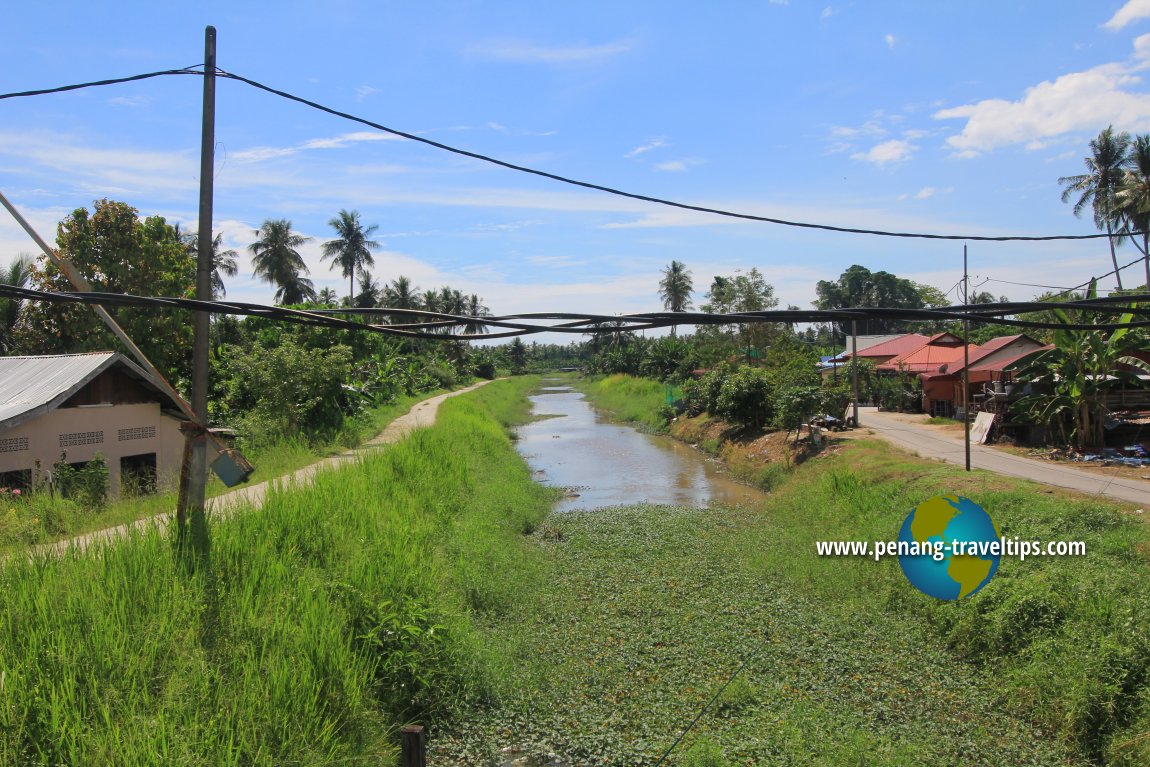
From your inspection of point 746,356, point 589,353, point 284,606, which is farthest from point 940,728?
point 589,353

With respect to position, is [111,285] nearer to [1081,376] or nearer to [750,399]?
[750,399]

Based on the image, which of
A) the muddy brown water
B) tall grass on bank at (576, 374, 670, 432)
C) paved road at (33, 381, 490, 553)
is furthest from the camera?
tall grass on bank at (576, 374, 670, 432)

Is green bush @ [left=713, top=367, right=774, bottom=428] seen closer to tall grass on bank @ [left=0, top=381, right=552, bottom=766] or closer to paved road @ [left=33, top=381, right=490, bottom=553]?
paved road @ [left=33, top=381, right=490, bottom=553]

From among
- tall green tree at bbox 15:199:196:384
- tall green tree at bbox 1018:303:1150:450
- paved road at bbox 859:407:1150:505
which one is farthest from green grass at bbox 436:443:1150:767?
tall green tree at bbox 15:199:196:384

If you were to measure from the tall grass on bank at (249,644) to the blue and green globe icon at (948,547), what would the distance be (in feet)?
17.6

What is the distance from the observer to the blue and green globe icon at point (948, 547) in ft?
28.2

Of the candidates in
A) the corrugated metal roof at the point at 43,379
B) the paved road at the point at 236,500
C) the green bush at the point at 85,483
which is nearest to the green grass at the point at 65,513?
the paved road at the point at 236,500

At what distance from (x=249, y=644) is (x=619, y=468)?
18.8 m

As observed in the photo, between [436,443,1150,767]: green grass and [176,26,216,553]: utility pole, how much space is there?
116 inches

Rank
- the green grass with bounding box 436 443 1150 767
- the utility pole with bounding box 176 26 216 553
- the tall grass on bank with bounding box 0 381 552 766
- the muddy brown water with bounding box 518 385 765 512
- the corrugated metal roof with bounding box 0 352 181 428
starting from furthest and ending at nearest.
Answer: the muddy brown water with bounding box 518 385 765 512 < the corrugated metal roof with bounding box 0 352 181 428 < the green grass with bounding box 436 443 1150 767 < the utility pole with bounding box 176 26 216 553 < the tall grass on bank with bounding box 0 381 552 766

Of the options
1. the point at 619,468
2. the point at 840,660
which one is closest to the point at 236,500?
the point at 840,660

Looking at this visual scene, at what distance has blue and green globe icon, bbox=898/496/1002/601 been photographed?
8594 millimetres

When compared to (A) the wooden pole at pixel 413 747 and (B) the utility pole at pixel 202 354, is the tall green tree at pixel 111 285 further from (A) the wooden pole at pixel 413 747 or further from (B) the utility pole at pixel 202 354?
(A) the wooden pole at pixel 413 747

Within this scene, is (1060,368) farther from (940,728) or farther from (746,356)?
(746,356)
